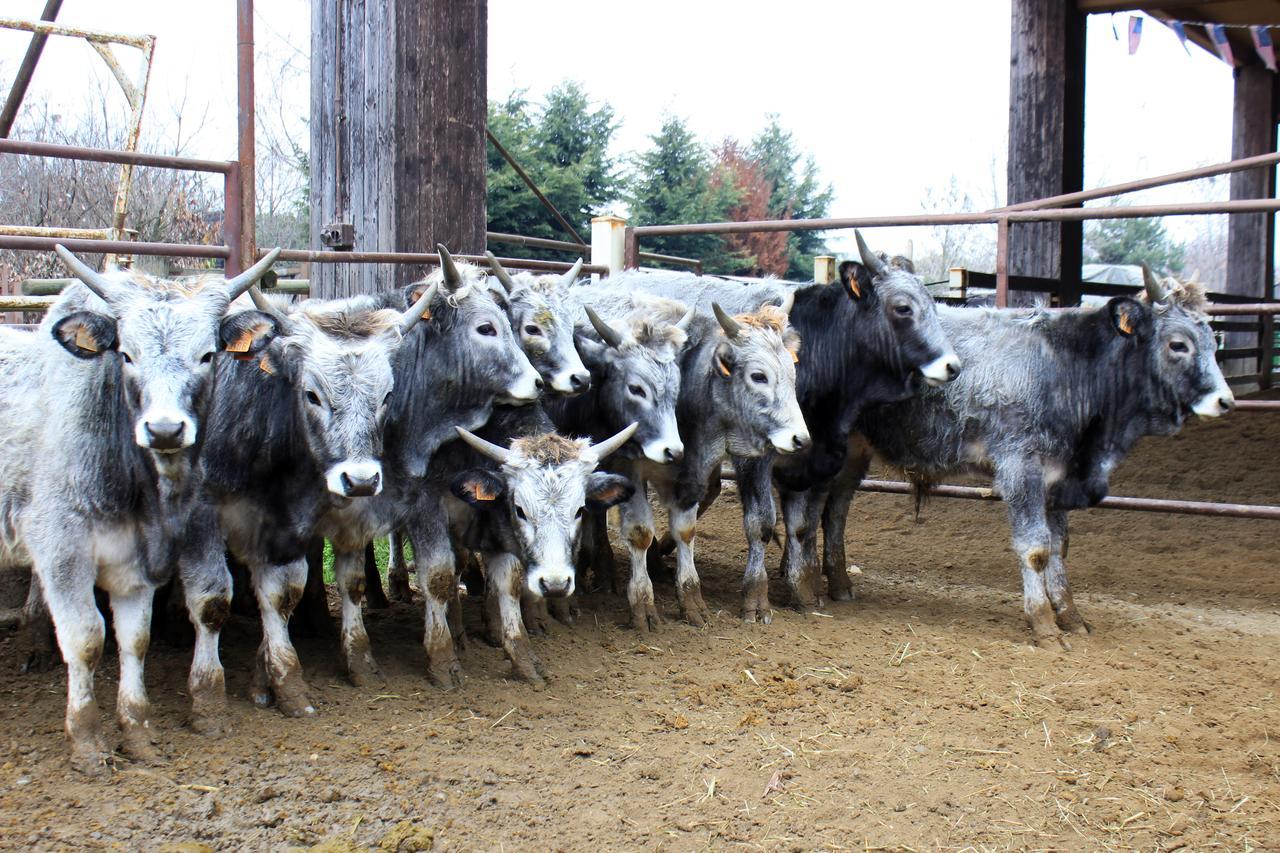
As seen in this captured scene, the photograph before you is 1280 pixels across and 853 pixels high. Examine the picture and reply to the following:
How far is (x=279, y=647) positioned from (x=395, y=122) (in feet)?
9.54

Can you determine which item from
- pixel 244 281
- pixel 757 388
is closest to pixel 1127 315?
pixel 757 388

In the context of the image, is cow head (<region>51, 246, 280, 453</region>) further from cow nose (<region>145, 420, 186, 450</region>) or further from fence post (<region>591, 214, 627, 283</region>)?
fence post (<region>591, 214, 627, 283</region>)

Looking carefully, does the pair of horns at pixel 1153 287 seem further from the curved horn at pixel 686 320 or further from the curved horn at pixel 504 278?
the curved horn at pixel 504 278

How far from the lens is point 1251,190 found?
58.0 feet

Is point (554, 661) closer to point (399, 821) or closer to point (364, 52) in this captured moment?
point (399, 821)

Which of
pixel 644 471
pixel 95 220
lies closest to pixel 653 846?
pixel 644 471

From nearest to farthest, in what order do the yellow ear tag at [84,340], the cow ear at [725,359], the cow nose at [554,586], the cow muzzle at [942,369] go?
the yellow ear tag at [84,340] < the cow nose at [554,586] < the cow ear at [725,359] < the cow muzzle at [942,369]

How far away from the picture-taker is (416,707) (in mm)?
5133

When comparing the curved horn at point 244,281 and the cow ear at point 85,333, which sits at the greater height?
the curved horn at point 244,281

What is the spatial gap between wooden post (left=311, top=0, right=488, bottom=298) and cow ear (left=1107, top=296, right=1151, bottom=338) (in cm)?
382

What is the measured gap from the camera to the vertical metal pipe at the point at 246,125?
593cm

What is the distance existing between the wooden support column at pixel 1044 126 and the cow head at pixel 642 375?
501cm

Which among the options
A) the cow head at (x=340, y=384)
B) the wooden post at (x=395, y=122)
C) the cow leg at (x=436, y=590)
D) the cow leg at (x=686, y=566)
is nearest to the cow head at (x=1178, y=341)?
the cow leg at (x=686, y=566)

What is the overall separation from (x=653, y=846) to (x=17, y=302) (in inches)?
186
